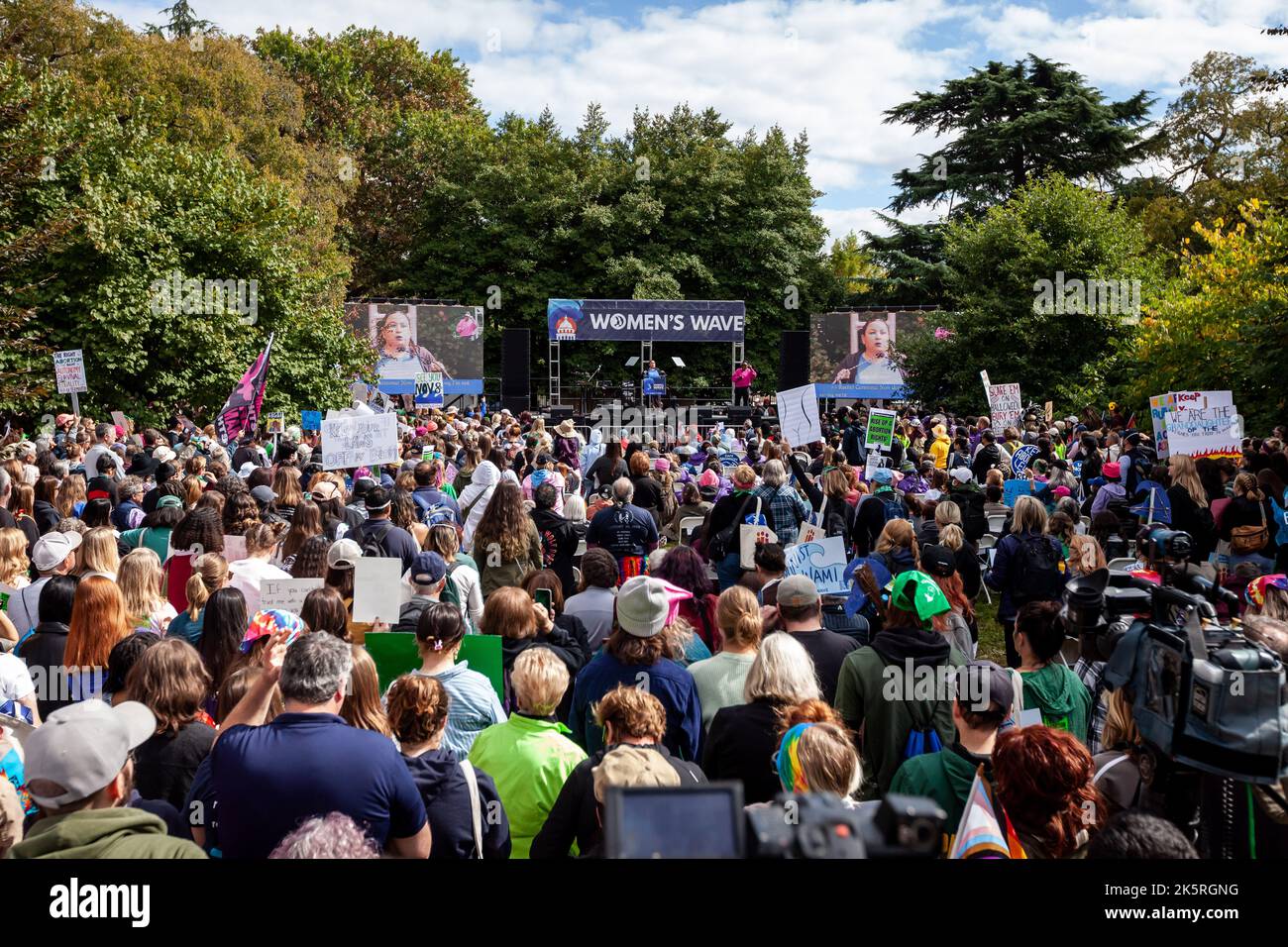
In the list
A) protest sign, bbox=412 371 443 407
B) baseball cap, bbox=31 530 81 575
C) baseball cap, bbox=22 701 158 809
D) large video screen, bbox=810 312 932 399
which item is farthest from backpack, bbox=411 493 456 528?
large video screen, bbox=810 312 932 399

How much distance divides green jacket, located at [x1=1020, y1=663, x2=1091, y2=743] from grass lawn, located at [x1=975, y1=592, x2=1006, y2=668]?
4206mm

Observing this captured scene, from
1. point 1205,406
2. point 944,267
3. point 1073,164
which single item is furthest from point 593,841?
point 1073,164

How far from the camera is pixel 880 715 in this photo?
438 centimetres

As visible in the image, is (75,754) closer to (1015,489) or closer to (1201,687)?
(1201,687)

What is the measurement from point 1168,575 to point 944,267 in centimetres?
3338

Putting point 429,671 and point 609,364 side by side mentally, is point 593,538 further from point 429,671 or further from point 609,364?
point 609,364

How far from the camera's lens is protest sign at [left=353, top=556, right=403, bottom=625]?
17.7ft

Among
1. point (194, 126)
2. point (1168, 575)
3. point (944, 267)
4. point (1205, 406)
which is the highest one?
point (194, 126)

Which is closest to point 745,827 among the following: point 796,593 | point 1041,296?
point 796,593

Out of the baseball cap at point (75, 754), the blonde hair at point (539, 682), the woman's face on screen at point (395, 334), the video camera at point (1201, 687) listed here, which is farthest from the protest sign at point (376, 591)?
the woman's face on screen at point (395, 334)

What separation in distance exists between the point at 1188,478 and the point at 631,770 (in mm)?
7910

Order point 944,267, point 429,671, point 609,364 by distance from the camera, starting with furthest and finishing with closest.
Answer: point 609,364 < point 944,267 < point 429,671

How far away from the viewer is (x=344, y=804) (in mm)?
3002
